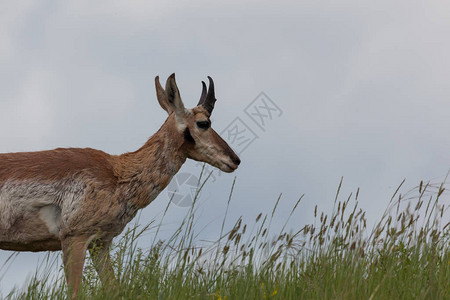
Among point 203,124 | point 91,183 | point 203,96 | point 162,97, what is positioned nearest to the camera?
point 91,183

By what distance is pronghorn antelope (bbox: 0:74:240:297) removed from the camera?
271 inches

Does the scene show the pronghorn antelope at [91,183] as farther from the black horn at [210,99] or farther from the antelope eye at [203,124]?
the black horn at [210,99]

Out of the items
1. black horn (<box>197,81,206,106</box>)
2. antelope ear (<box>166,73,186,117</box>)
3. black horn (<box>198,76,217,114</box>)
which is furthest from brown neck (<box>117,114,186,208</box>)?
black horn (<box>197,81,206,106</box>)

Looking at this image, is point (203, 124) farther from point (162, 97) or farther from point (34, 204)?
point (34, 204)

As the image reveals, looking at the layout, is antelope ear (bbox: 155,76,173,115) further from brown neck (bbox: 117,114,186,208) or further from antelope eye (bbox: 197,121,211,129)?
antelope eye (bbox: 197,121,211,129)

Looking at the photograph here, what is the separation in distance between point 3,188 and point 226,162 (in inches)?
108

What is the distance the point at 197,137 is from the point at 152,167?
26.8 inches

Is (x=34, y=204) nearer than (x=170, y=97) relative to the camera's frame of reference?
Yes

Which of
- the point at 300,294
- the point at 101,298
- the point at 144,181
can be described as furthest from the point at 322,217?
the point at 144,181

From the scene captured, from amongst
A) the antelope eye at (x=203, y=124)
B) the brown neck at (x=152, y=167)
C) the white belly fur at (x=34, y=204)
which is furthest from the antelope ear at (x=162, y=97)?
the white belly fur at (x=34, y=204)

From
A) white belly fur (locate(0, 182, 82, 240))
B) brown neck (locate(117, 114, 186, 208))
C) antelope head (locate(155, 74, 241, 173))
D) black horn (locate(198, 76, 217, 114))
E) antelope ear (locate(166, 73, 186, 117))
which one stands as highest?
black horn (locate(198, 76, 217, 114))

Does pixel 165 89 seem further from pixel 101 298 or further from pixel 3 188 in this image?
pixel 101 298

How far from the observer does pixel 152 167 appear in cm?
723

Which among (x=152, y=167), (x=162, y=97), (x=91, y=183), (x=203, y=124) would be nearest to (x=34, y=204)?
(x=91, y=183)
